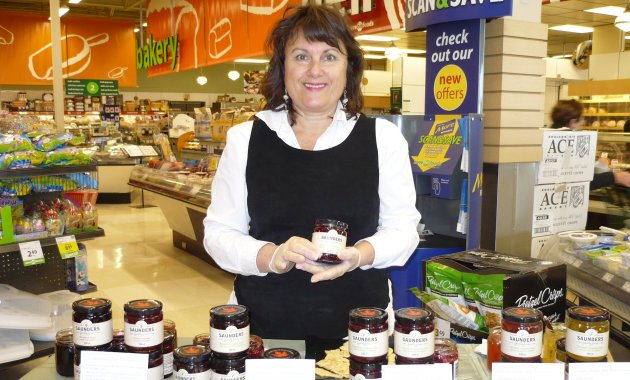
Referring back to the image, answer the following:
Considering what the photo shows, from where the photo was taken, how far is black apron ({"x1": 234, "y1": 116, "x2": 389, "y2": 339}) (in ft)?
6.00

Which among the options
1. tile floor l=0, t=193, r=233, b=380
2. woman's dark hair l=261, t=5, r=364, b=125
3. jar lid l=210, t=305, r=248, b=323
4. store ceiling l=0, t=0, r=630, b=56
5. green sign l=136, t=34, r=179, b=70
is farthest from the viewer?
green sign l=136, t=34, r=179, b=70

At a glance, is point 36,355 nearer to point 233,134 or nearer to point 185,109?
point 233,134

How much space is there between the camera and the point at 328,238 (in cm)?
152

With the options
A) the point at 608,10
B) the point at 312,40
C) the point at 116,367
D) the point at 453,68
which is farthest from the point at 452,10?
the point at 608,10

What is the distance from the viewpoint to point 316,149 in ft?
6.26

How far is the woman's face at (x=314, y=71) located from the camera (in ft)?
5.99

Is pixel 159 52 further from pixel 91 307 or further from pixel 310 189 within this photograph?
pixel 91 307

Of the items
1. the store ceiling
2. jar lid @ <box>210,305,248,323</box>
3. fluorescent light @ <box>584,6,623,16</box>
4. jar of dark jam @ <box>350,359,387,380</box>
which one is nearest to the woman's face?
jar lid @ <box>210,305,248,323</box>

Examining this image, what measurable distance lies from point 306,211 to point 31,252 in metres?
2.12

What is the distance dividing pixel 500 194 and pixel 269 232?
2.48 meters

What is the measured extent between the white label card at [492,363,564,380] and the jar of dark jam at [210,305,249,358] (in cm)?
54

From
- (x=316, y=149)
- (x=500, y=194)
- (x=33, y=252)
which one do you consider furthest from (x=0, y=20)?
(x=316, y=149)

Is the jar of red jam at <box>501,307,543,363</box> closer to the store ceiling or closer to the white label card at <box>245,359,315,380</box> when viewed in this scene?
the white label card at <box>245,359,315,380</box>

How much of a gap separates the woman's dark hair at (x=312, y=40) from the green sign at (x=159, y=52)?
8.48 metres
